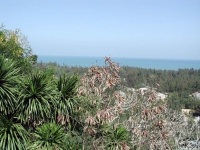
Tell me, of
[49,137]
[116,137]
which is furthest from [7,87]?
[116,137]

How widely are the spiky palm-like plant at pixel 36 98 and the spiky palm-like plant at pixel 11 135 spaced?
29cm

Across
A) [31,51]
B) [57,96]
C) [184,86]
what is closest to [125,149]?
[57,96]

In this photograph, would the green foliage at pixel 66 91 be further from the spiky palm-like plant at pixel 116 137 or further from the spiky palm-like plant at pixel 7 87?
the spiky palm-like plant at pixel 116 137

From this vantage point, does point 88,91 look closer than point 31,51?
Yes

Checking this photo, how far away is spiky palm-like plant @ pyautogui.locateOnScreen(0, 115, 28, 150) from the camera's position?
24.0ft

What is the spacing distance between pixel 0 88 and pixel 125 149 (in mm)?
3956

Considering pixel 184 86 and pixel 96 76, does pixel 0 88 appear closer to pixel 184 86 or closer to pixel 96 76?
pixel 96 76

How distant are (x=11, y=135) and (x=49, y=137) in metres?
1.11

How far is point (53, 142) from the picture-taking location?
7.36 meters

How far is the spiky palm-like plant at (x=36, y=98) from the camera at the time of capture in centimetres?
762

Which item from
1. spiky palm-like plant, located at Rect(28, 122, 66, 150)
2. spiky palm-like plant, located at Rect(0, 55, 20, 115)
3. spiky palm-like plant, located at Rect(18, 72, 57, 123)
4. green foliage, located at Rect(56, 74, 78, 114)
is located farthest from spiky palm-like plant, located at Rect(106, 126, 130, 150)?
spiky palm-like plant, located at Rect(0, 55, 20, 115)

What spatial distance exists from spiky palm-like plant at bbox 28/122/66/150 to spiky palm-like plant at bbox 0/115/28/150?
460mm

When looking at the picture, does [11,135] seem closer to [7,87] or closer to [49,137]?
[49,137]

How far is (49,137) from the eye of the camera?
7328mm
